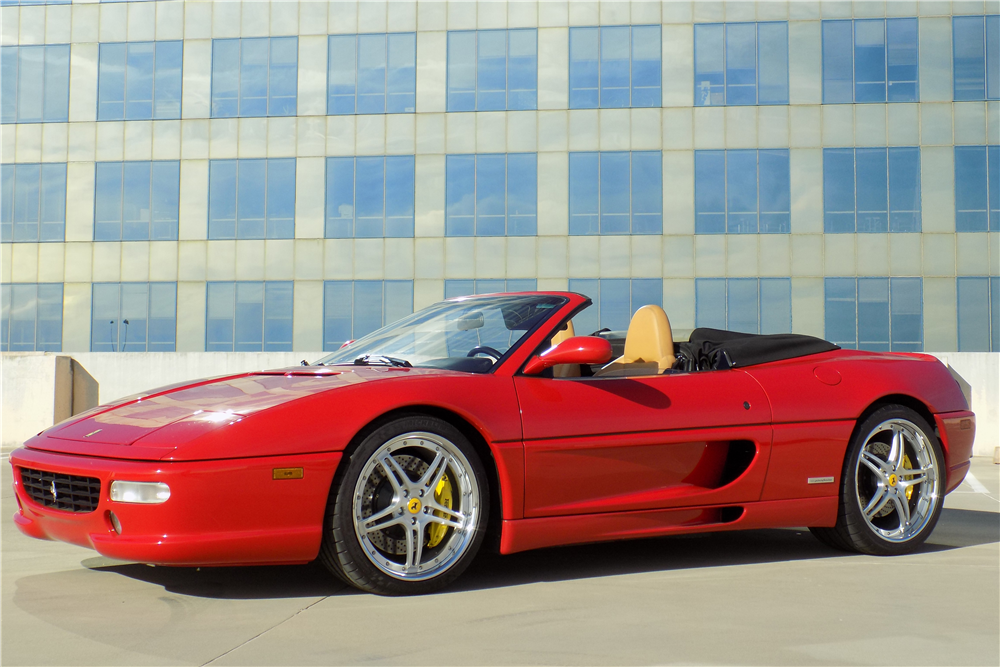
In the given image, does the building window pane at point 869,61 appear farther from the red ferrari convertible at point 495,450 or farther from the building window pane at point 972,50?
the red ferrari convertible at point 495,450

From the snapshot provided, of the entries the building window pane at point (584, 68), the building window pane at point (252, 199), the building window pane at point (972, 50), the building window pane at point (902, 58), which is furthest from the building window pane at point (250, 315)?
the building window pane at point (972, 50)

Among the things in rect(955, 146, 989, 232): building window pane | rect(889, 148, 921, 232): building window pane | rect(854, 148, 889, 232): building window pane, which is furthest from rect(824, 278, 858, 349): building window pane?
rect(955, 146, 989, 232): building window pane

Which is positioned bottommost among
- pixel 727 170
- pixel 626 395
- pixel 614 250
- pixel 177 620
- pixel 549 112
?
pixel 177 620

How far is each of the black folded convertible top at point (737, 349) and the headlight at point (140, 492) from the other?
2.68 meters

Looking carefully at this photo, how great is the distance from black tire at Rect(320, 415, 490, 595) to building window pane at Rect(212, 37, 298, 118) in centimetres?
2387

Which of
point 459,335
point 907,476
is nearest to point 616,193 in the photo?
point 907,476

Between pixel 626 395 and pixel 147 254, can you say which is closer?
pixel 626 395

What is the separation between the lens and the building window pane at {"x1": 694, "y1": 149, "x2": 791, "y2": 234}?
2502 centimetres

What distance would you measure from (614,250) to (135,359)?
1313cm

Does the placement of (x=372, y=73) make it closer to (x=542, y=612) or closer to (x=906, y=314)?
(x=906, y=314)

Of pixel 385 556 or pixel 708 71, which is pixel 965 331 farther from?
pixel 385 556

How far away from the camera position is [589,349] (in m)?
4.02

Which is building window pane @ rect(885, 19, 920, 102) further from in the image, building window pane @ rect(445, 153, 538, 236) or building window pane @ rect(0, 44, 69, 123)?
building window pane @ rect(0, 44, 69, 123)

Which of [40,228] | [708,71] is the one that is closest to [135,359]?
[40,228]
